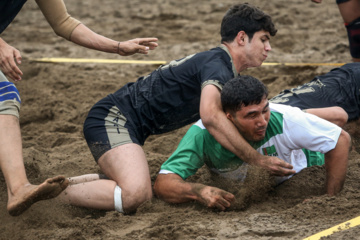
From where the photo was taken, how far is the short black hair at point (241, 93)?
379 centimetres

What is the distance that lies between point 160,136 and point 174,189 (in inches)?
58.7

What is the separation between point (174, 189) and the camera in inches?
155

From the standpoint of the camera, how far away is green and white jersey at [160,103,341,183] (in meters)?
3.83

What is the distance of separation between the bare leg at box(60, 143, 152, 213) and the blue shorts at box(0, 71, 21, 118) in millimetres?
686

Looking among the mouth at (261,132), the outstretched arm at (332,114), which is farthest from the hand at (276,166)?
the outstretched arm at (332,114)

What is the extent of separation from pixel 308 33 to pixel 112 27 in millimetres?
2846

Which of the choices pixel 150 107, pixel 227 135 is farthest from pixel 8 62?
pixel 227 135

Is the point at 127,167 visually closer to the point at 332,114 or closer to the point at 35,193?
the point at 35,193

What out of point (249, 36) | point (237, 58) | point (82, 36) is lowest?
point (237, 58)

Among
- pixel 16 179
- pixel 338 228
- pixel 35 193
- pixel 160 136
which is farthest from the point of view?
pixel 160 136

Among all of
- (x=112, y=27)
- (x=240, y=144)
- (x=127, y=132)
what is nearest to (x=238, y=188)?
(x=240, y=144)

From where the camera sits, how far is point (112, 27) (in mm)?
8648

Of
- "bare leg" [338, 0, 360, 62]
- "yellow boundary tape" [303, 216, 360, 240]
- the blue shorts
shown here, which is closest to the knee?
the blue shorts

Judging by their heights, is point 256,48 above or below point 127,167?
above
